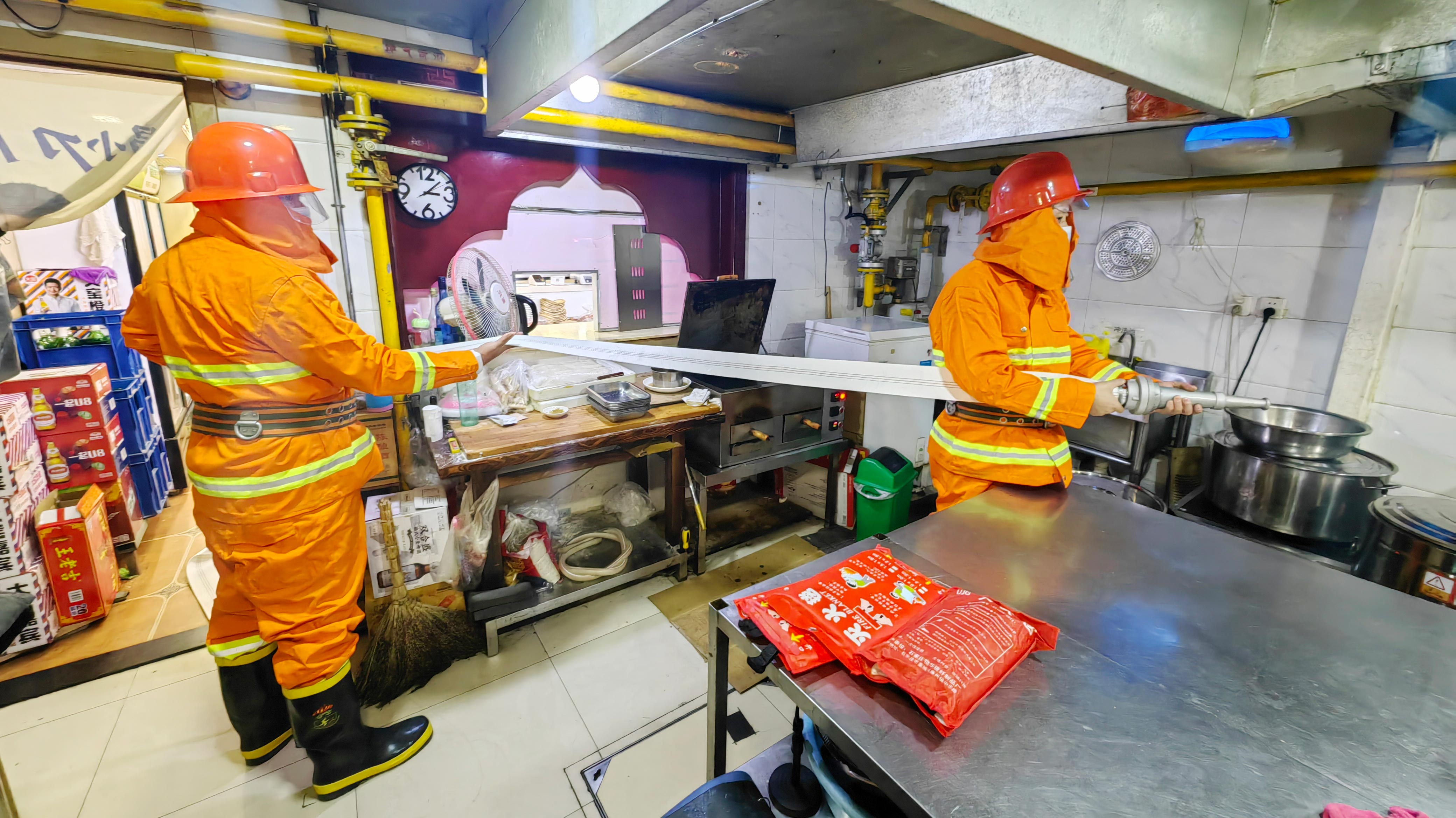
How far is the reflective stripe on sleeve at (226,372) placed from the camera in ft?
4.62

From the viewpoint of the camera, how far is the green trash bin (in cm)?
296

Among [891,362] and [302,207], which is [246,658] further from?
[891,362]

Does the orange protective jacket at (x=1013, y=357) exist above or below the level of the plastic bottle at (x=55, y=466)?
above

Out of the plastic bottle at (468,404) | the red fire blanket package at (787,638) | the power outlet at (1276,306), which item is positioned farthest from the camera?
the power outlet at (1276,306)

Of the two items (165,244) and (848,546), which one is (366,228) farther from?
(165,244)

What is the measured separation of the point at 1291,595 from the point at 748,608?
3.46 ft

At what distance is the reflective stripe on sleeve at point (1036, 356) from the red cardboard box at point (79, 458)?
387 cm

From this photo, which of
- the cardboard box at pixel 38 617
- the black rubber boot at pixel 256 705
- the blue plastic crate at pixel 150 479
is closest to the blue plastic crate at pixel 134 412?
the blue plastic crate at pixel 150 479

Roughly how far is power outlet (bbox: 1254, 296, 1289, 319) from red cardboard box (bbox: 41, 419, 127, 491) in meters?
5.41

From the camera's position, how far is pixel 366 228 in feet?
7.51

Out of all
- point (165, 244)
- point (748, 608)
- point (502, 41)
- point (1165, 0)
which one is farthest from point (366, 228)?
point (165, 244)

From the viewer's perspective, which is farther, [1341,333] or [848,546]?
[1341,333]

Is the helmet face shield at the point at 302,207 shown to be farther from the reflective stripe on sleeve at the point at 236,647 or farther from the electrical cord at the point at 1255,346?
the electrical cord at the point at 1255,346

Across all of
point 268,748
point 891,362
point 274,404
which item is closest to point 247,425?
point 274,404
